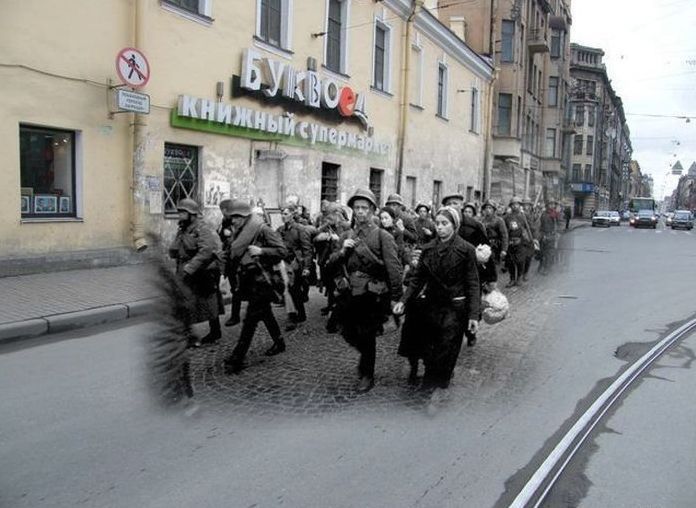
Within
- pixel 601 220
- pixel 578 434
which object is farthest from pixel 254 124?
pixel 601 220

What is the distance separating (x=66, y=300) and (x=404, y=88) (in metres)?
14.9

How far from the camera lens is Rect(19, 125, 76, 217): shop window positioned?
10.0 meters

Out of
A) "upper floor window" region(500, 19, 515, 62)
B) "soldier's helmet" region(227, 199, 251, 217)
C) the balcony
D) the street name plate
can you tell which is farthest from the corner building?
the balcony

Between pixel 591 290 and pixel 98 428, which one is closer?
pixel 98 428

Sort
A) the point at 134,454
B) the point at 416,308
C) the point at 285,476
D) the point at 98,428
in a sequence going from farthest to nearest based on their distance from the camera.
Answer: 1. the point at 416,308
2. the point at 98,428
3. the point at 134,454
4. the point at 285,476

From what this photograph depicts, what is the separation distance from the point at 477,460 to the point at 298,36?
13.4 metres

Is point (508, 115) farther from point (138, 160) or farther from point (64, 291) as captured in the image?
point (64, 291)

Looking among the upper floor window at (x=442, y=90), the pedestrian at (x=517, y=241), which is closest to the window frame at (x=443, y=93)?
the upper floor window at (x=442, y=90)

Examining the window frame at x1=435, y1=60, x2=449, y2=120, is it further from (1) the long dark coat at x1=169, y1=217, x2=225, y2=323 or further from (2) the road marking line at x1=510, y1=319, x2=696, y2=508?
(1) the long dark coat at x1=169, y1=217, x2=225, y2=323

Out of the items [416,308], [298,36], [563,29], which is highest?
[563,29]

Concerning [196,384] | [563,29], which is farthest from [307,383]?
[563,29]

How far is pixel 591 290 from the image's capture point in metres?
11.6

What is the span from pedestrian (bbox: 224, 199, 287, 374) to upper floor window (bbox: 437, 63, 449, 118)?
19.6m

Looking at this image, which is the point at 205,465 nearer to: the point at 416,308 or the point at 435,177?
the point at 416,308
